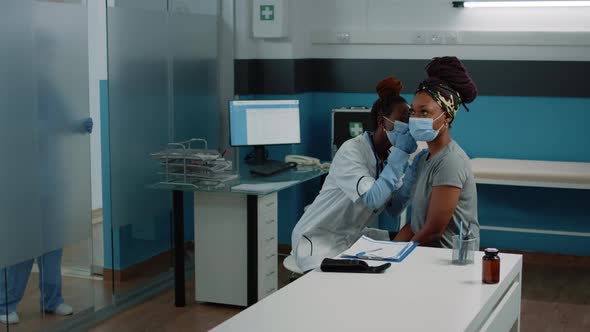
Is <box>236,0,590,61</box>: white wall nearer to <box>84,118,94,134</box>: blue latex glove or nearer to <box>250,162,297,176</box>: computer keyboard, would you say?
<box>250,162,297,176</box>: computer keyboard

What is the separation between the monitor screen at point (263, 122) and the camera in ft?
17.7


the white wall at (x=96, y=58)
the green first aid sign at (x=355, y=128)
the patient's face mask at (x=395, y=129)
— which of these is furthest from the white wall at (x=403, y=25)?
the patient's face mask at (x=395, y=129)

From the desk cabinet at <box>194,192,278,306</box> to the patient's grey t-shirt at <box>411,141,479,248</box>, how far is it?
1426 millimetres

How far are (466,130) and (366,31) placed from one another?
1.07m

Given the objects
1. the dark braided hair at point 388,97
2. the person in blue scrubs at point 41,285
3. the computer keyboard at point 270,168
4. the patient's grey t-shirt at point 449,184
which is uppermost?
the dark braided hair at point 388,97

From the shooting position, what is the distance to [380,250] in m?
3.13

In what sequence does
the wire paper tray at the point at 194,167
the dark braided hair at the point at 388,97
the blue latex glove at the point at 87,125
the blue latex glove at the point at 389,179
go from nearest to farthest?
the blue latex glove at the point at 389,179 < the dark braided hair at the point at 388,97 < the blue latex glove at the point at 87,125 < the wire paper tray at the point at 194,167

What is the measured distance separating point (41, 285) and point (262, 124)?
1.92 metres

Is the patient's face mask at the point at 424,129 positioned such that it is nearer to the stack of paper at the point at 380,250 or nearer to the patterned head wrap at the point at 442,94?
the patterned head wrap at the point at 442,94

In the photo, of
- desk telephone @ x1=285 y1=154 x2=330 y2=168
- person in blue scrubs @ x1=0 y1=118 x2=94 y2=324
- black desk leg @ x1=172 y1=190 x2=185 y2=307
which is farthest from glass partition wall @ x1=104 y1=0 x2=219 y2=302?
desk telephone @ x1=285 y1=154 x2=330 y2=168

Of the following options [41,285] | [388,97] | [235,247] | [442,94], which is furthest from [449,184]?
[41,285]

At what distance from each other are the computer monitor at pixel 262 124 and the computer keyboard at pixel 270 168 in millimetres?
166

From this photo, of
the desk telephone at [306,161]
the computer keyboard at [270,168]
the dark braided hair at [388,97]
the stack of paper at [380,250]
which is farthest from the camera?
the desk telephone at [306,161]

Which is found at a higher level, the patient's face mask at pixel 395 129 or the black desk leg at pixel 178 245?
the patient's face mask at pixel 395 129
